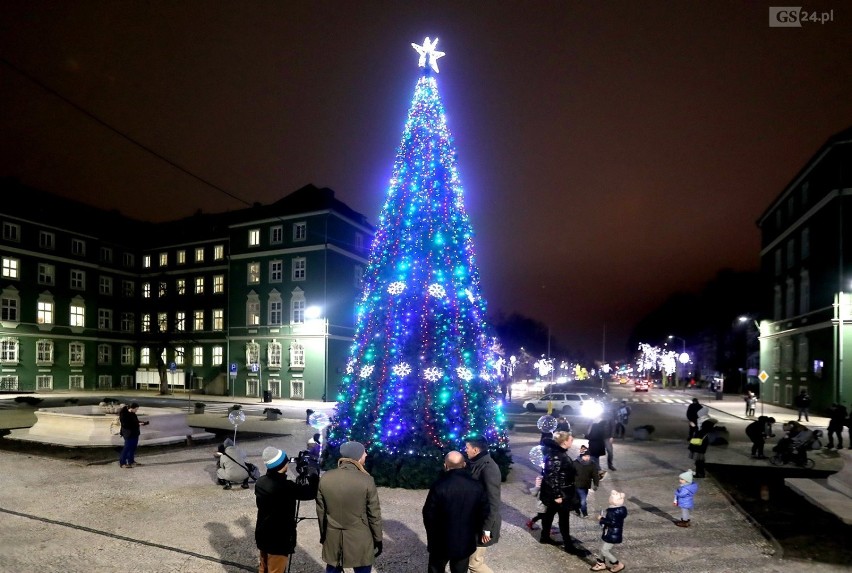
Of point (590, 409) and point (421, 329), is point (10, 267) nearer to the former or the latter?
point (590, 409)

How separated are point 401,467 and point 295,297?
37.5 meters

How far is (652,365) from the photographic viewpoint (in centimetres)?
10519

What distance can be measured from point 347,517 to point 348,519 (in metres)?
0.02

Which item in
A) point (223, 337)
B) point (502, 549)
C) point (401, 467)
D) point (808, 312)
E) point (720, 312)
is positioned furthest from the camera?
point (720, 312)

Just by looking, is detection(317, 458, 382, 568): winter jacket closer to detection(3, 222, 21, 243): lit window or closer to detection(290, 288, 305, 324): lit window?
detection(290, 288, 305, 324): lit window

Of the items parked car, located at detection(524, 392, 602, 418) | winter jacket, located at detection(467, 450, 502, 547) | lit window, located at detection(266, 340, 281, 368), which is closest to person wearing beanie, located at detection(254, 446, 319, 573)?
winter jacket, located at detection(467, 450, 502, 547)

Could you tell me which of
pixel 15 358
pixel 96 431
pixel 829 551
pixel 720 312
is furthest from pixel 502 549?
pixel 720 312

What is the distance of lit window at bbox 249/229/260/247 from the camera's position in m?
50.7

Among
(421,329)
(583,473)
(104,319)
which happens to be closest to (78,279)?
(104,319)

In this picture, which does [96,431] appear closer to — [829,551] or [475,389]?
[475,389]

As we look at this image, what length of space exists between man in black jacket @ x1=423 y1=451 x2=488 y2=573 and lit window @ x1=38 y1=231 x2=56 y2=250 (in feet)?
190

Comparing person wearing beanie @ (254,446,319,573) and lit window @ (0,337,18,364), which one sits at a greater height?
person wearing beanie @ (254,446,319,573)

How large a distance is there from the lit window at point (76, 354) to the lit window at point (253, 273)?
18.9 metres

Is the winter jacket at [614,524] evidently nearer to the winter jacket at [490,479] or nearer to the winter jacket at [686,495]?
the winter jacket at [490,479]
